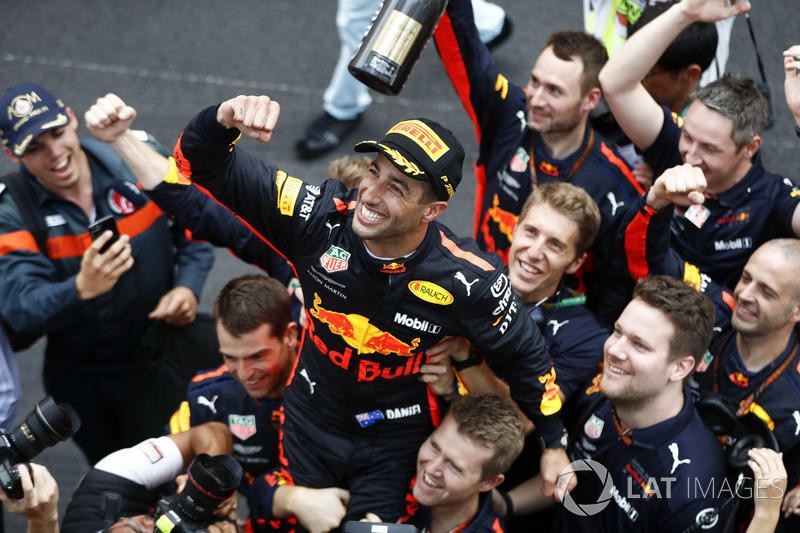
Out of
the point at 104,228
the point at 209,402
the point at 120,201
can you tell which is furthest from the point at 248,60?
the point at 209,402

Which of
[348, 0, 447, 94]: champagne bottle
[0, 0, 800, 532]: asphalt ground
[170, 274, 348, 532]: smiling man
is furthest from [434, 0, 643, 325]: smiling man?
[0, 0, 800, 532]: asphalt ground

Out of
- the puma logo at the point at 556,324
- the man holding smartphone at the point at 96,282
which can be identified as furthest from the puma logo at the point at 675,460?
the man holding smartphone at the point at 96,282

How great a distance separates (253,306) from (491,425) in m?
0.92

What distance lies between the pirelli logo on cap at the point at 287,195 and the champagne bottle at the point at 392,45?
394 millimetres

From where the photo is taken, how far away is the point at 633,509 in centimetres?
290

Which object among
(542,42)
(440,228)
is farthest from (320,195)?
(542,42)

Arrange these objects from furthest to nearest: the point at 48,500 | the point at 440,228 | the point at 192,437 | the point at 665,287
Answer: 1. the point at 192,437
2. the point at 665,287
3. the point at 440,228
4. the point at 48,500

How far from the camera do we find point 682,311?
295cm

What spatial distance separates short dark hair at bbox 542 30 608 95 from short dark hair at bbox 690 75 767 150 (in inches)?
16.7

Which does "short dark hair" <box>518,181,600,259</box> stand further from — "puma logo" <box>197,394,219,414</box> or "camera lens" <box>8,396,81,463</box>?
"camera lens" <box>8,396,81,463</box>

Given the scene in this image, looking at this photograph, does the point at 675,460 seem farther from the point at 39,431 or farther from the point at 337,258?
the point at 39,431

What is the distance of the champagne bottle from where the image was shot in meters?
2.70

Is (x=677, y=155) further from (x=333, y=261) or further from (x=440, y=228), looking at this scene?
(x=333, y=261)

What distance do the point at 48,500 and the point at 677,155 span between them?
2538 mm
